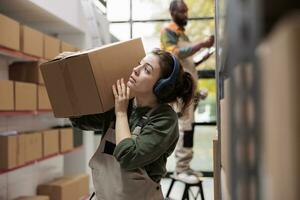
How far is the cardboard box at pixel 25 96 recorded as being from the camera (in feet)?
10.5

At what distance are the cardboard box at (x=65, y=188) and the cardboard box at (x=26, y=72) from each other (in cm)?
104

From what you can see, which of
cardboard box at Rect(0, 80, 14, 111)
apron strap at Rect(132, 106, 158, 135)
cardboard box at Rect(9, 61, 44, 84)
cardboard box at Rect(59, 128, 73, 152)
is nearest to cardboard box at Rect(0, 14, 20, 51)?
cardboard box at Rect(0, 80, 14, 111)

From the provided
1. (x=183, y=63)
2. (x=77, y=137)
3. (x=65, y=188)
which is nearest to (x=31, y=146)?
(x=65, y=188)

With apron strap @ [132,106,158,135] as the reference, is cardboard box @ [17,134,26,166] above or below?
below

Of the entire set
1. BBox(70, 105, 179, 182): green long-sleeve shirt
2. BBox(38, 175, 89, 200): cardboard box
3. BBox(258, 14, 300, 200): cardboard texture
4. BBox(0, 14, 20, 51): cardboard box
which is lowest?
BBox(38, 175, 89, 200): cardboard box

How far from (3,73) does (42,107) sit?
46cm

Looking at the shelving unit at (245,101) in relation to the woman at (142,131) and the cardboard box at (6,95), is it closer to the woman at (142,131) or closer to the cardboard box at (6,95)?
the woman at (142,131)

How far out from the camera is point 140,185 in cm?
147

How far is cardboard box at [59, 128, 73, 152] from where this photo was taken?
13.3 feet

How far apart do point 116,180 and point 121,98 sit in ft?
1.01

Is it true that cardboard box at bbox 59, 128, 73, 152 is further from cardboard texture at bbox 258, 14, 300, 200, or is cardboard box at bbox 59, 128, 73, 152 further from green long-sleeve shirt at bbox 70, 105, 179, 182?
cardboard texture at bbox 258, 14, 300, 200

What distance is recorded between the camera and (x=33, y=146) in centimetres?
344

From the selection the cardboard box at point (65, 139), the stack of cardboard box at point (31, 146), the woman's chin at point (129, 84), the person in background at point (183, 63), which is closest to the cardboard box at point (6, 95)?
the stack of cardboard box at point (31, 146)

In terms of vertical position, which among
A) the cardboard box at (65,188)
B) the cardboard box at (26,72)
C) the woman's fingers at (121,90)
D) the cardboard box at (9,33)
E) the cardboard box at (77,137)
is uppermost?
→ the cardboard box at (9,33)
